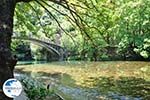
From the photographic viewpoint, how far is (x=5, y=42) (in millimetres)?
4969

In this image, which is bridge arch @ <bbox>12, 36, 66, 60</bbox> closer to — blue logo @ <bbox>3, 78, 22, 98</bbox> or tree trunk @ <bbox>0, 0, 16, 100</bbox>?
tree trunk @ <bbox>0, 0, 16, 100</bbox>

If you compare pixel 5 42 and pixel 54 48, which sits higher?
pixel 54 48

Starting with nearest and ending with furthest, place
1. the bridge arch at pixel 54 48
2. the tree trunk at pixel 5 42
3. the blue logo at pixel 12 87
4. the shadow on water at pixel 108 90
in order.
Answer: the blue logo at pixel 12 87 < the tree trunk at pixel 5 42 < the shadow on water at pixel 108 90 < the bridge arch at pixel 54 48

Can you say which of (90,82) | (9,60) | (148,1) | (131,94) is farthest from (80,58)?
(9,60)

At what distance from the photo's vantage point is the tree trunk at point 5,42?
4.88 m

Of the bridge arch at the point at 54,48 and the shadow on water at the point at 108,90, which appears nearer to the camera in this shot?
the shadow on water at the point at 108,90

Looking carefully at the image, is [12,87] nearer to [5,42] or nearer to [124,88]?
[5,42]

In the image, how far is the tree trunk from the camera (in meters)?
4.88

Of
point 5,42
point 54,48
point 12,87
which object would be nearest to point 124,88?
point 5,42

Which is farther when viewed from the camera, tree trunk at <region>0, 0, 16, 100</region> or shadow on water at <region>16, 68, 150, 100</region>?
shadow on water at <region>16, 68, 150, 100</region>

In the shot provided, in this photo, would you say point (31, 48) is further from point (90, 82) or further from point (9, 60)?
point (9, 60)

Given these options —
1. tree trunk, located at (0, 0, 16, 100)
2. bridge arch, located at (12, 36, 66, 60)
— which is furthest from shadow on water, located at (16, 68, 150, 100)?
bridge arch, located at (12, 36, 66, 60)

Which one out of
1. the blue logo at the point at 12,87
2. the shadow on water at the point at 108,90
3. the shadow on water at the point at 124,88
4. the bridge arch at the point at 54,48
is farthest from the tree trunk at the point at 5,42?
the bridge arch at the point at 54,48

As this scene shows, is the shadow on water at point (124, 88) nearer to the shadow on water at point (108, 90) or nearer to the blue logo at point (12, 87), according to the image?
the shadow on water at point (108, 90)
